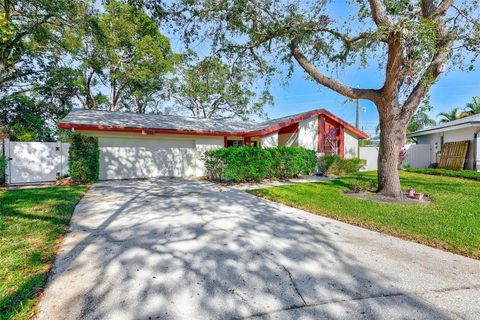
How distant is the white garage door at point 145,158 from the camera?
1144 centimetres

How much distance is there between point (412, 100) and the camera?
6.93 meters

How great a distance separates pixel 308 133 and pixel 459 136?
8.93m

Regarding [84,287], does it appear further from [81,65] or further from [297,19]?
[81,65]

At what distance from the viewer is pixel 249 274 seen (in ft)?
9.14

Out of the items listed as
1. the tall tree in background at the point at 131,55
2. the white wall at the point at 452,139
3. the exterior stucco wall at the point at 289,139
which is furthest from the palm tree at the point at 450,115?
the tall tree in background at the point at 131,55

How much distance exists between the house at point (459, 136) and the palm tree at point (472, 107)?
5.75 meters

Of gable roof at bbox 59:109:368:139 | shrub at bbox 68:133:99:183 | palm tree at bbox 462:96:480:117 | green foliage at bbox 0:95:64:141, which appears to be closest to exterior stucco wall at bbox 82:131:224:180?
gable roof at bbox 59:109:368:139

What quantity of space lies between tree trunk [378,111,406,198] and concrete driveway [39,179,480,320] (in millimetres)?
3349

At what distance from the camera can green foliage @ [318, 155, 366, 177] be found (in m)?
12.9

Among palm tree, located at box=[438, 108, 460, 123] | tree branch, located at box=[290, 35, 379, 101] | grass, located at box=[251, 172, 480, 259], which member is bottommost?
grass, located at box=[251, 172, 480, 259]

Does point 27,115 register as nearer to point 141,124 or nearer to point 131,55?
point 131,55

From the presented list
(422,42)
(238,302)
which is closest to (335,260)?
(238,302)

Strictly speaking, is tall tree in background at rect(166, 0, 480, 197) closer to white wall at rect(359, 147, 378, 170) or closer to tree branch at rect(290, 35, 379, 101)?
tree branch at rect(290, 35, 379, 101)

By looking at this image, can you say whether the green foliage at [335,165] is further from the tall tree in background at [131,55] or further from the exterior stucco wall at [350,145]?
the tall tree in background at [131,55]
